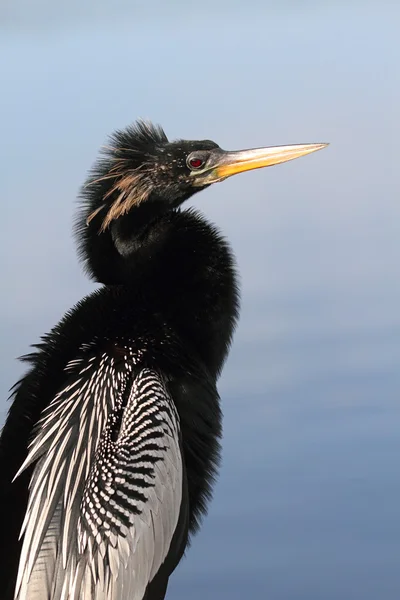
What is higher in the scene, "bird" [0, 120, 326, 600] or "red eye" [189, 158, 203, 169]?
"red eye" [189, 158, 203, 169]

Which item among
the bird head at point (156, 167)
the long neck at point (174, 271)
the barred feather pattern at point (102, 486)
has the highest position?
the bird head at point (156, 167)

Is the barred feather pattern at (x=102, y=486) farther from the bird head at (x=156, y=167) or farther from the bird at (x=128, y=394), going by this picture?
the bird head at (x=156, y=167)

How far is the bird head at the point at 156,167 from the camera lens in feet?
13.3

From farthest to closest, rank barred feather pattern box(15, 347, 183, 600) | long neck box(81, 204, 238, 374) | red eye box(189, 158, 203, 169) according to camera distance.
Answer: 1. red eye box(189, 158, 203, 169)
2. long neck box(81, 204, 238, 374)
3. barred feather pattern box(15, 347, 183, 600)

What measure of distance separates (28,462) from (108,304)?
62 centimetres

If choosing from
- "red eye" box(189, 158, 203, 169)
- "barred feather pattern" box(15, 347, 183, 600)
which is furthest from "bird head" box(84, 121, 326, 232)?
"barred feather pattern" box(15, 347, 183, 600)

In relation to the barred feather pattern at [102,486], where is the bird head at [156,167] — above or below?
above

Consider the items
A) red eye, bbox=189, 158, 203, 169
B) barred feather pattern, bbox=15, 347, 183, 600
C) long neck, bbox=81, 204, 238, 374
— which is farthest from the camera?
red eye, bbox=189, 158, 203, 169

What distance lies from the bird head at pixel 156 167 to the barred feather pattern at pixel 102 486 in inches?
21.2

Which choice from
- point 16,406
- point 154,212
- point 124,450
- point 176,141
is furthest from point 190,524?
point 176,141

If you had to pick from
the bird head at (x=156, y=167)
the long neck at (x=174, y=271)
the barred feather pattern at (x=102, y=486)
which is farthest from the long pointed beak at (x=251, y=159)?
the barred feather pattern at (x=102, y=486)

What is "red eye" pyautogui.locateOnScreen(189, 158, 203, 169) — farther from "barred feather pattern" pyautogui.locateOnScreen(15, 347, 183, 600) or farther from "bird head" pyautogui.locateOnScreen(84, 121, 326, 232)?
"barred feather pattern" pyautogui.locateOnScreen(15, 347, 183, 600)

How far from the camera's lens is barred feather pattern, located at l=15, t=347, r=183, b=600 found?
358 cm

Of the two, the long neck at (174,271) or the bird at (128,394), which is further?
the long neck at (174,271)
